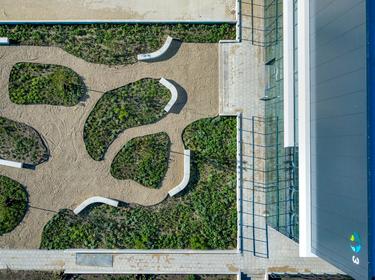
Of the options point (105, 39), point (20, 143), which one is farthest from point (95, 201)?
point (105, 39)

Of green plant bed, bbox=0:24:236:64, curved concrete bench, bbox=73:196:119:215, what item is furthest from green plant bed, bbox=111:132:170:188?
green plant bed, bbox=0:24:236:64

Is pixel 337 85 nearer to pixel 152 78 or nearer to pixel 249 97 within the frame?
pixel 249 97

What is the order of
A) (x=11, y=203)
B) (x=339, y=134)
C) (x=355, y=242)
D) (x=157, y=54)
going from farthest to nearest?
(x=11, y=203) < (x=157, y=54) < (x=339, y=134) < (x=355, y=242)

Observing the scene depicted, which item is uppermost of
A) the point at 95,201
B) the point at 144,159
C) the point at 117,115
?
the point at 117,115

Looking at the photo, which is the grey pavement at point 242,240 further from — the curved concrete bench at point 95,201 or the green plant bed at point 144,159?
the green plant bed at point 144,159

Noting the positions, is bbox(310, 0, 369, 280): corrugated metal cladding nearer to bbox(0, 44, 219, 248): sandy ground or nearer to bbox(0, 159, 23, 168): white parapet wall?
bbox(0, 44, 219, 248): sandy ground

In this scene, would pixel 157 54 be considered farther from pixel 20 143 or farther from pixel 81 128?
pixel 20 143

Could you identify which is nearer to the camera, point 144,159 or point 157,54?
point 157,54
